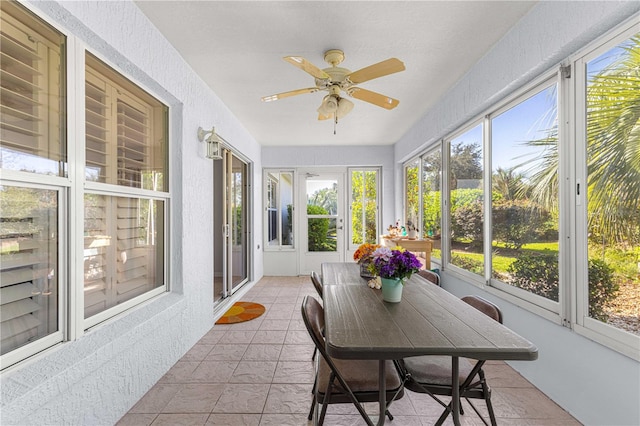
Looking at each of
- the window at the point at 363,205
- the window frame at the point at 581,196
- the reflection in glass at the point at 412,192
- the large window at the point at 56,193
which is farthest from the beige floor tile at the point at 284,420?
the window at the point at 363,205

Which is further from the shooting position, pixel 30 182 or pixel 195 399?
pixel 195 399

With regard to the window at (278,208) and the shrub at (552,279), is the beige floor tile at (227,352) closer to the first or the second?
the shrub at (552,279)

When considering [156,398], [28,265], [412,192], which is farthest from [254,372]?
[412,192]

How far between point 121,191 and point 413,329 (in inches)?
81.6

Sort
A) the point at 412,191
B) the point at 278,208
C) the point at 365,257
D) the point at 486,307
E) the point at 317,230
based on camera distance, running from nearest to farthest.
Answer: the point at 486,307, the point at 365,257, the point at 412,191, the point at 278,208, the point at 317,230

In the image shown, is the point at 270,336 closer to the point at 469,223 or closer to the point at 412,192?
the point at 469,223

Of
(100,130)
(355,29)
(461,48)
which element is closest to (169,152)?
(100,130)

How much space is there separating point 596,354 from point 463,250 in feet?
5.83

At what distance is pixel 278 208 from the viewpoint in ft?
20.4

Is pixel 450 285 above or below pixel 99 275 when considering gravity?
below

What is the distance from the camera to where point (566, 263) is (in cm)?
194

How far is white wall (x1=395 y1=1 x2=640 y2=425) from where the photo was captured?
157 centimetres

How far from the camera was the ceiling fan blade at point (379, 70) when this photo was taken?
2008mm

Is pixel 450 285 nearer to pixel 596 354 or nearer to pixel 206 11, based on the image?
pixel 596 354
